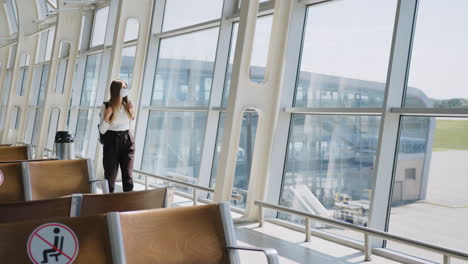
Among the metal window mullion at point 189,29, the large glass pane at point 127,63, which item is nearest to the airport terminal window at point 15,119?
the large glass pane at point 127,63

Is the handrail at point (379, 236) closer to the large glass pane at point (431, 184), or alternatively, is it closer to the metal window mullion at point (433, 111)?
the large glass pane at point (431, 184)

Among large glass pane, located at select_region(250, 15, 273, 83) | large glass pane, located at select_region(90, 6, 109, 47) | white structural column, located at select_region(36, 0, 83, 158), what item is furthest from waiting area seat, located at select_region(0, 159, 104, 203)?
large glass pane, located at select_region(90, 6, 109, 47)

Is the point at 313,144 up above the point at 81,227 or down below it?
above

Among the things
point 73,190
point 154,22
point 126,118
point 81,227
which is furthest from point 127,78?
point 81,227

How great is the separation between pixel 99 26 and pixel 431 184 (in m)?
8.53

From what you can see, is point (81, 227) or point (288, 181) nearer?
point (81, 227)

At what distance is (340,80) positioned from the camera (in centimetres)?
436

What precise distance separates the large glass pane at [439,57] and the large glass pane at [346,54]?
30cm

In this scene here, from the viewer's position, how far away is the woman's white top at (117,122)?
4.30m

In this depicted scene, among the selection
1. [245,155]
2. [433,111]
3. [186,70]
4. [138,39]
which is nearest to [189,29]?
[186,70]

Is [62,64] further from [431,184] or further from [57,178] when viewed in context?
[431,184]

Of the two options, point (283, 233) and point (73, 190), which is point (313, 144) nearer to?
point (283, 233)

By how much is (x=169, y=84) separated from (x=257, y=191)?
3.02m

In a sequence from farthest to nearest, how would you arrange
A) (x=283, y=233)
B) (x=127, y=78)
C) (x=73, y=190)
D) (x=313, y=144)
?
(x=127, y=78)
(x=313, y=144)
(x=283, y=233)
(x=73, y=190)
